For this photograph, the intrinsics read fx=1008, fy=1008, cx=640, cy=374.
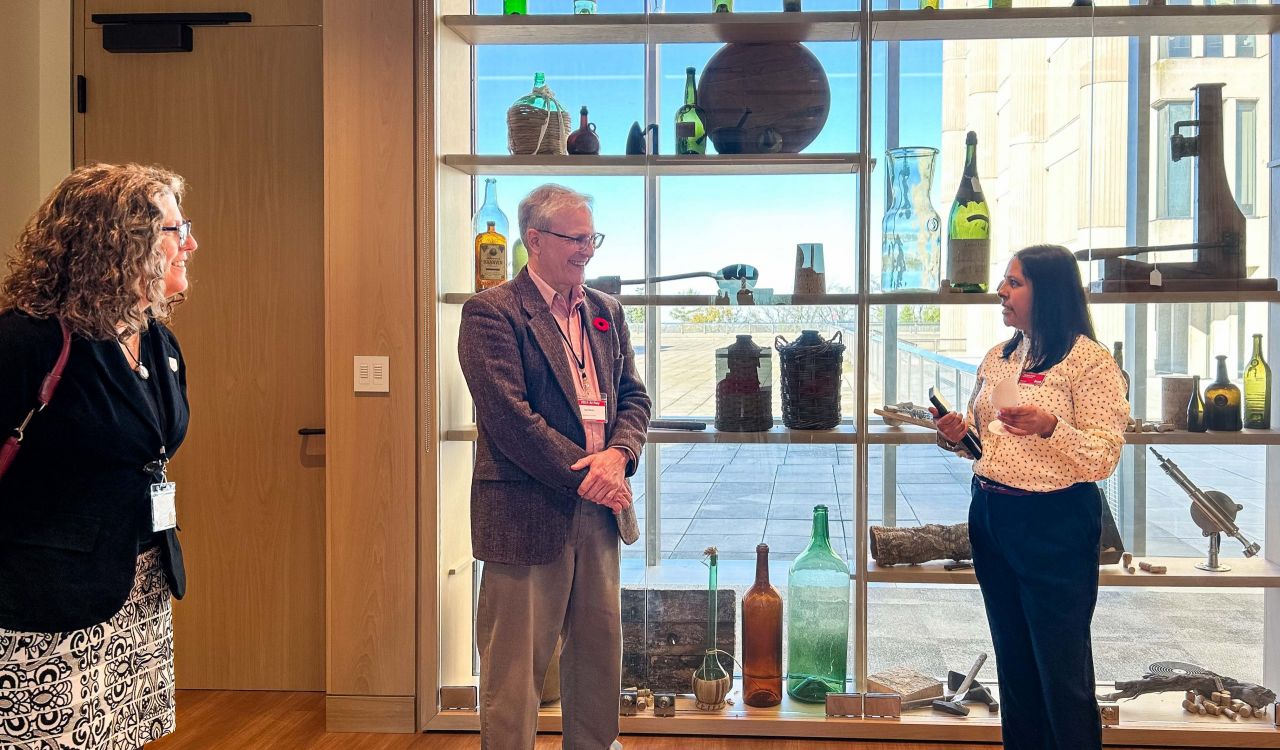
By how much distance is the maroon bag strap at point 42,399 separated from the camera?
1706mm

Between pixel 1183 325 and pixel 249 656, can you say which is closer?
pixel 1183 325

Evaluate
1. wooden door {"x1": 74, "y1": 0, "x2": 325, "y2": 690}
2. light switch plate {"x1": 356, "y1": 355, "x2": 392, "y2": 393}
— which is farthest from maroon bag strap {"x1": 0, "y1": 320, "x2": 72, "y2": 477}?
wooden door {"x1": 74, "y1": 0, "x2": 325, "y2": 690}

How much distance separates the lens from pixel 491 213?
3.24 metres

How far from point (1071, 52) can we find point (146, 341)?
273 cm

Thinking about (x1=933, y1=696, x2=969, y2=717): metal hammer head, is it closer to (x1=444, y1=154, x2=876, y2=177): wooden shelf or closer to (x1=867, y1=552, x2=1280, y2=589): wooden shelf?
(x1=867, y1=552, x2=1280, y2=589): wooden shelf

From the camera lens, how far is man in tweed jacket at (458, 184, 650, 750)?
2.38 m

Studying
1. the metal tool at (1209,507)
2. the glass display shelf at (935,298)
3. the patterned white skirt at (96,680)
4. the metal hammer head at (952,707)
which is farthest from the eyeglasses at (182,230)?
the metal tool at (1209,507)

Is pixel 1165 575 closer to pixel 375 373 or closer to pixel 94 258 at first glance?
pixel 375 373

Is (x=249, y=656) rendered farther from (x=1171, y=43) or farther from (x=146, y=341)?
(x=1171, y=43)

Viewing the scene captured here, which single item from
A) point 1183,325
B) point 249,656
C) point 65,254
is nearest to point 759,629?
point 1183,325

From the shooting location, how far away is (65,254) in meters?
1.79

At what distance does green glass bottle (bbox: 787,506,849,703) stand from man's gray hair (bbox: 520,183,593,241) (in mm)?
1272

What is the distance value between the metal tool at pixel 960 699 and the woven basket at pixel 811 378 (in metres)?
0.88

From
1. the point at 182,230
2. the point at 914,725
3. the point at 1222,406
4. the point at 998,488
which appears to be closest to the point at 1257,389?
the point at 1222,406
